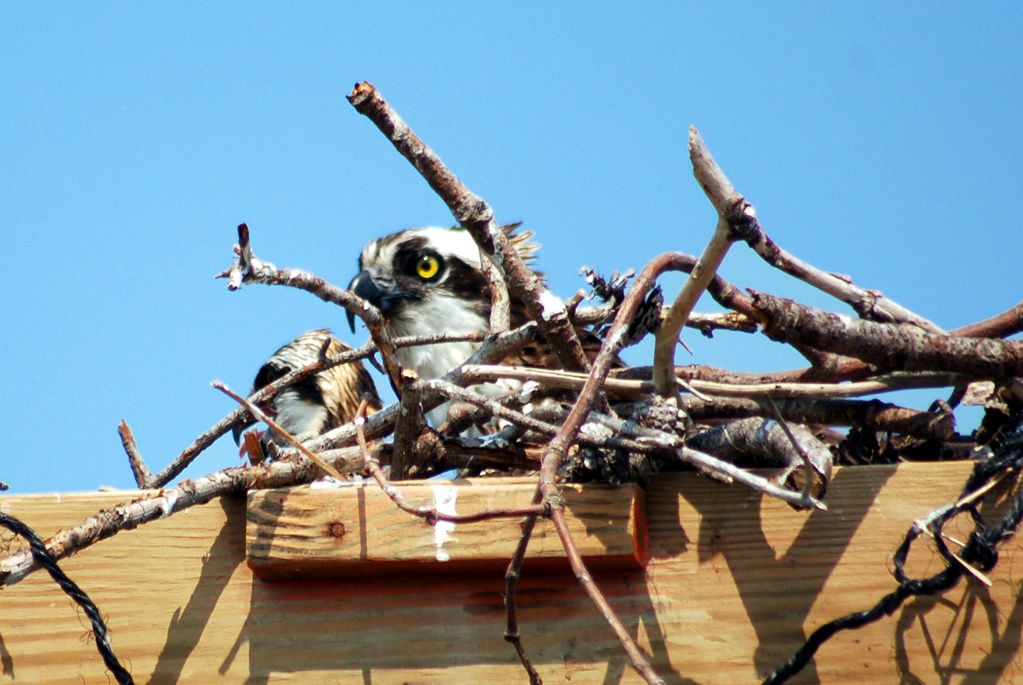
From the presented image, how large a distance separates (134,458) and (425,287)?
6.88 feet

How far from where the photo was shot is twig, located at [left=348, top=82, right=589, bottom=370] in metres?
1.84

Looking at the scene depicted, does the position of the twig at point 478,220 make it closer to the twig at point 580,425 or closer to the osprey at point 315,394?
the twig at point 580,425

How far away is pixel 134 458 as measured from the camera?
247 cm

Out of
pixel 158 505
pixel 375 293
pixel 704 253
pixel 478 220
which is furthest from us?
pixel 375 293

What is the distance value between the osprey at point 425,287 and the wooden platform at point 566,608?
100 inches

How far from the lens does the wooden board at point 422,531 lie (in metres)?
1.74

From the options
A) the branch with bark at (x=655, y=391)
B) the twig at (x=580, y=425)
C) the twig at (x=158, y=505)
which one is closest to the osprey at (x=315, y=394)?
the branch with bark at (x=655, y=391)

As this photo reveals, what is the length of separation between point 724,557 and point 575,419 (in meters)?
0.39

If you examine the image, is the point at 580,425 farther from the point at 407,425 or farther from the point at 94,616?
the point at 94,616

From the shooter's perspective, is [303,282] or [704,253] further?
[303,282]

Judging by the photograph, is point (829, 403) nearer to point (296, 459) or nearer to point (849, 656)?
point (849, 656)

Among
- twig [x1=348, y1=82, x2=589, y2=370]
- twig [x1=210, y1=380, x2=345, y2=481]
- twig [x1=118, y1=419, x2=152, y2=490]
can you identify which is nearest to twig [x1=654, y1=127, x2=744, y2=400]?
twig [x1=348, y1=82, x2=589, y2=370]

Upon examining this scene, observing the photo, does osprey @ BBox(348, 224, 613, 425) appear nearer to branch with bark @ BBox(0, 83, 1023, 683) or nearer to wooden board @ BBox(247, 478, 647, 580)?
branch with bark @ BBox(0, 83, 1023, 683)

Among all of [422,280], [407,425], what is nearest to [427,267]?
[422,280]
